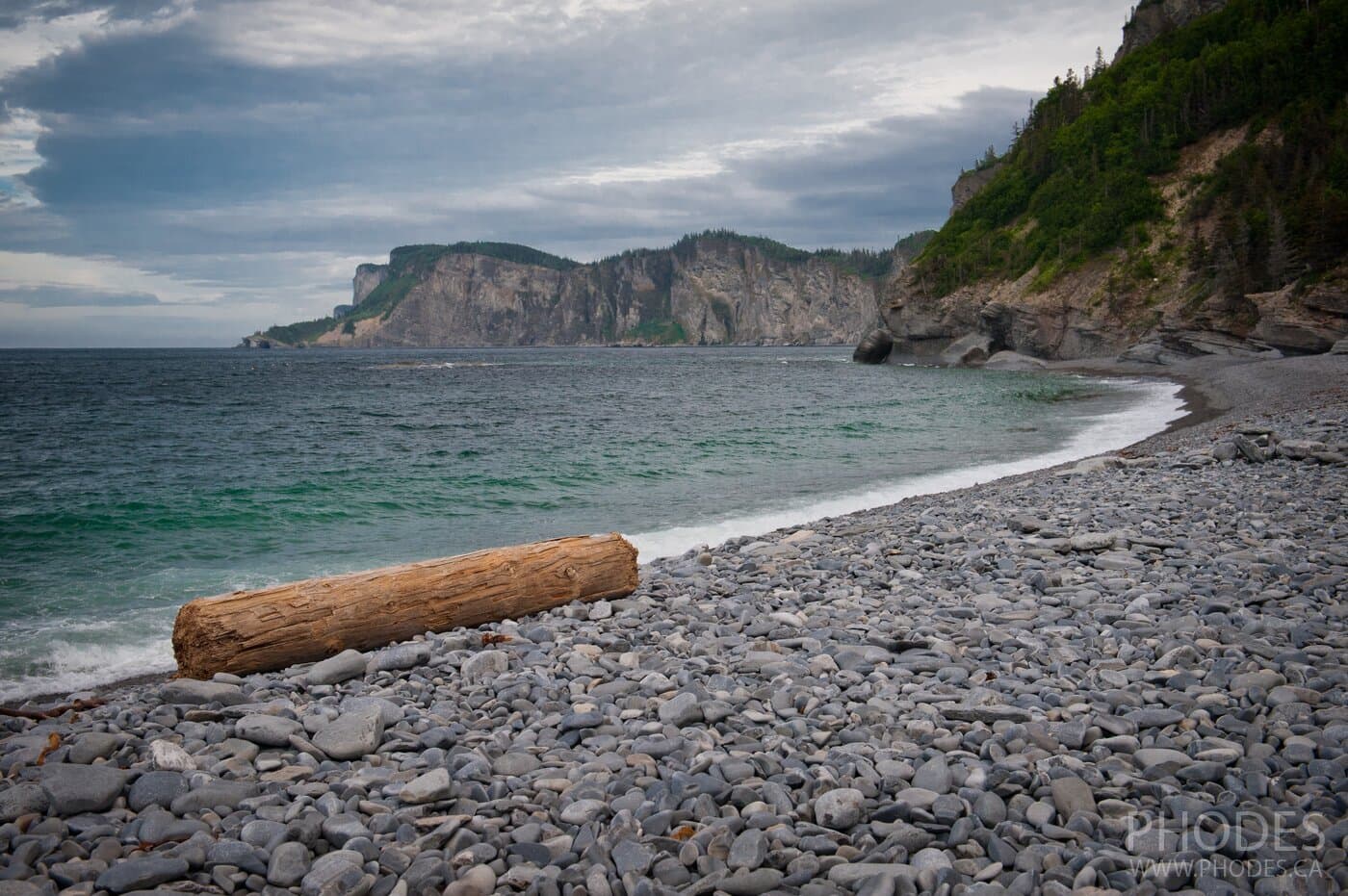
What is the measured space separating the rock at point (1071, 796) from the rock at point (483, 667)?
3.63m

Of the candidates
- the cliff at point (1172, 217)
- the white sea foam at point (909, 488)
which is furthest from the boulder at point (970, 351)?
the white sea foam at point (909, 488)

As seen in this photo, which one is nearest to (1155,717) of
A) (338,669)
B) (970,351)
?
(338,669)

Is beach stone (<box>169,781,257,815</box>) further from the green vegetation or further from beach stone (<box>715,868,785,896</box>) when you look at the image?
the green vegetation

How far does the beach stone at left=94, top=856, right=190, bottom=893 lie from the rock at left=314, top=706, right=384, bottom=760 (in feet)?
3.55

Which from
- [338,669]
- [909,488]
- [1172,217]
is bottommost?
[909,488]

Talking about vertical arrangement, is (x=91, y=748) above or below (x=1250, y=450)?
below

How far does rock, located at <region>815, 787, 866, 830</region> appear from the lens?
11.6ft

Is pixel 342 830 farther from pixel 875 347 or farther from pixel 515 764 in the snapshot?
pixel 875 347

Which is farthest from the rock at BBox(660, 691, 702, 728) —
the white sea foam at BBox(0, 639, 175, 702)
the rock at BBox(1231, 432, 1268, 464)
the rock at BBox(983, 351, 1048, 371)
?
the rock at BBox(983, 351, 1048, 371)

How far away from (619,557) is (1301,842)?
18.3ft

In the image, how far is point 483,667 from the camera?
18.9ft

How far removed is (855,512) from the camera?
44.7ft

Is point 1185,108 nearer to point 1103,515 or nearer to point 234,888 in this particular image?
point 1103,515

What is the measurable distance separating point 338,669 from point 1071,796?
4850mm
